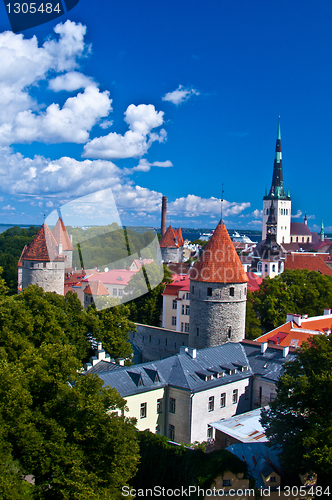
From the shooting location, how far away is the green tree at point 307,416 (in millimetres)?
12602

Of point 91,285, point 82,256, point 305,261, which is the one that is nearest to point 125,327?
point 91,285

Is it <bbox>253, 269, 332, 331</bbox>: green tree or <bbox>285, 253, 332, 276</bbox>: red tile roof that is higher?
<bbox>285, 253, 332, 276</bbox>: red tile roof

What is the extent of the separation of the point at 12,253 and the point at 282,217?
200 ft

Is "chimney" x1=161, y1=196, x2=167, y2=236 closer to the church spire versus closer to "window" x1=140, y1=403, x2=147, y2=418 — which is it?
the church spire

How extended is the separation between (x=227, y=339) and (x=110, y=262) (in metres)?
22.0

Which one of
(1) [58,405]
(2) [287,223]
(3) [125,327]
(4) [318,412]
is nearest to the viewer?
(1) [58,405]

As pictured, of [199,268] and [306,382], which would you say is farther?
[199,268]

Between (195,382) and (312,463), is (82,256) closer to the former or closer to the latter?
(195,382)

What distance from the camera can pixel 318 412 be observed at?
1370 centimetres

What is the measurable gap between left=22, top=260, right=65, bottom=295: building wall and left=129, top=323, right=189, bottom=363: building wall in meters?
7.11

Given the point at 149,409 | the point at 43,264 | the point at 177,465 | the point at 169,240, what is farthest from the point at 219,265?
the point at 169,240

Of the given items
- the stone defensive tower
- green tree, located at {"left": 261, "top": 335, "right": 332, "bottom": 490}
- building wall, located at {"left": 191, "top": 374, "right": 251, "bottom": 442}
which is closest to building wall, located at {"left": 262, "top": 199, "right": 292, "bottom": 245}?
the stone defensive tower

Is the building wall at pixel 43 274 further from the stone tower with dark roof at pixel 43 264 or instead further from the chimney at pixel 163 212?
the chimney at pixel 163 212

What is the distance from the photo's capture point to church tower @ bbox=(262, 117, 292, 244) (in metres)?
101
